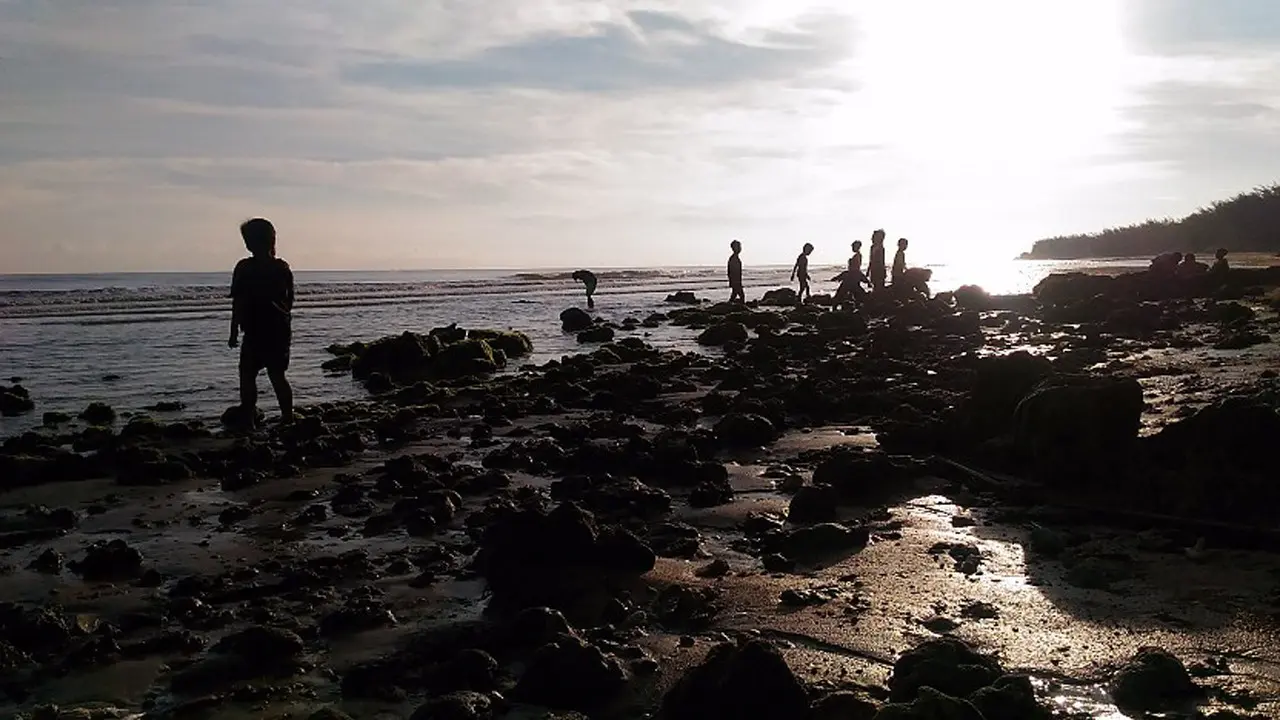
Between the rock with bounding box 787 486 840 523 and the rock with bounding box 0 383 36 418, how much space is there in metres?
12.0

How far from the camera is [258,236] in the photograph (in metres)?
12.2

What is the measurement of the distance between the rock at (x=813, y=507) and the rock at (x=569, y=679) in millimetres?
3227

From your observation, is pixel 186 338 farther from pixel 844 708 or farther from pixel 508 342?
pixel 844 708

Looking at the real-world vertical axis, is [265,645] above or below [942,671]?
below

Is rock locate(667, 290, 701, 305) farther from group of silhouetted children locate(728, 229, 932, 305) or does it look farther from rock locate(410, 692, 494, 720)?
rock locate(410, 692, 494, 720)

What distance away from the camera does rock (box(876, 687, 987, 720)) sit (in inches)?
143

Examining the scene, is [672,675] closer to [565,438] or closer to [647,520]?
[647,520]

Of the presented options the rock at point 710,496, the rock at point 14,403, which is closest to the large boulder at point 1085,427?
the rock at point 710,496

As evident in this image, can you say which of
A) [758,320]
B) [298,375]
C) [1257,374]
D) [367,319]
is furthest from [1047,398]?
[367,319]

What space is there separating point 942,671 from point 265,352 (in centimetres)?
1030

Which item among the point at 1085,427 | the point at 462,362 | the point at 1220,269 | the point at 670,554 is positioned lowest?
the point at 670,554

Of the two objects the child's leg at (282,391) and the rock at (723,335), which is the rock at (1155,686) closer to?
the child's leg at (282,391)

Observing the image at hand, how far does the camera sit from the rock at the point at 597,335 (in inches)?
1033

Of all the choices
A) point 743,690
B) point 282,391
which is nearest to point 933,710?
point 743,690
